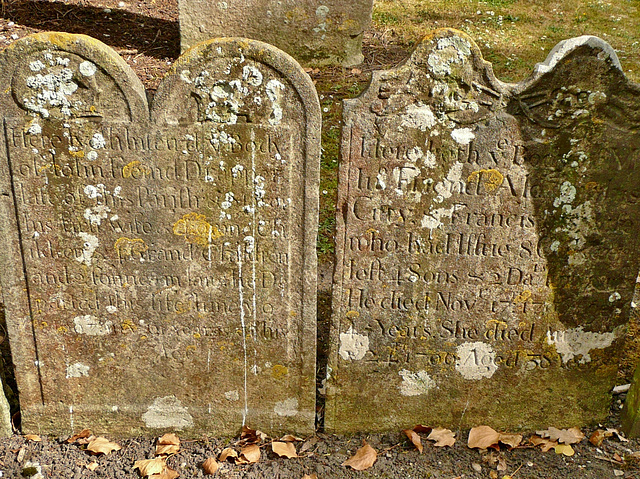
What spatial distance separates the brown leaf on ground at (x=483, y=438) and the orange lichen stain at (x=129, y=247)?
2215mm

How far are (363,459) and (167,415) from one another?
1.21 metres

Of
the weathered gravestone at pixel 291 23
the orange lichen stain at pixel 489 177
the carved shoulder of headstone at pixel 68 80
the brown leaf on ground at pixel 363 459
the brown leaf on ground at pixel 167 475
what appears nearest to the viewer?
the carved shoulder of headstone at pixel 68 80

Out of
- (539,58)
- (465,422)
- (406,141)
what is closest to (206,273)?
(406,141)

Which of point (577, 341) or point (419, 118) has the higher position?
point (419, 118)

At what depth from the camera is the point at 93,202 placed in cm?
329

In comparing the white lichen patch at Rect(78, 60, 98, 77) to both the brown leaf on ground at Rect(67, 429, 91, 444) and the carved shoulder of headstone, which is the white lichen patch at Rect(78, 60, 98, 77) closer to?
the carved shoulder of headstone

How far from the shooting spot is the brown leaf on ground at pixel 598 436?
3.74m

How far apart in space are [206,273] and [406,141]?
1.30 meters

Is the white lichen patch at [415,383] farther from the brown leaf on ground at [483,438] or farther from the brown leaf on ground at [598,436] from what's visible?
the brown leaf on ground at [598,436]

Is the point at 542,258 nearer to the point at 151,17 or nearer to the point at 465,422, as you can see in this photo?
the point at 465,422

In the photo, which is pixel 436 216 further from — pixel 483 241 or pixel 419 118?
pixel 419 118

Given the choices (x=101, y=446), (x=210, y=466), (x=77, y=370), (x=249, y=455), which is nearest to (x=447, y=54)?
(x=249, y=455)

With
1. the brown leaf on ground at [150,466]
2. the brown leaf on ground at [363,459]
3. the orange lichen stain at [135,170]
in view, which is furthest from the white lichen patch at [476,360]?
the orange lichen stain at [135,170]

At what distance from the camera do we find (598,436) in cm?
375
